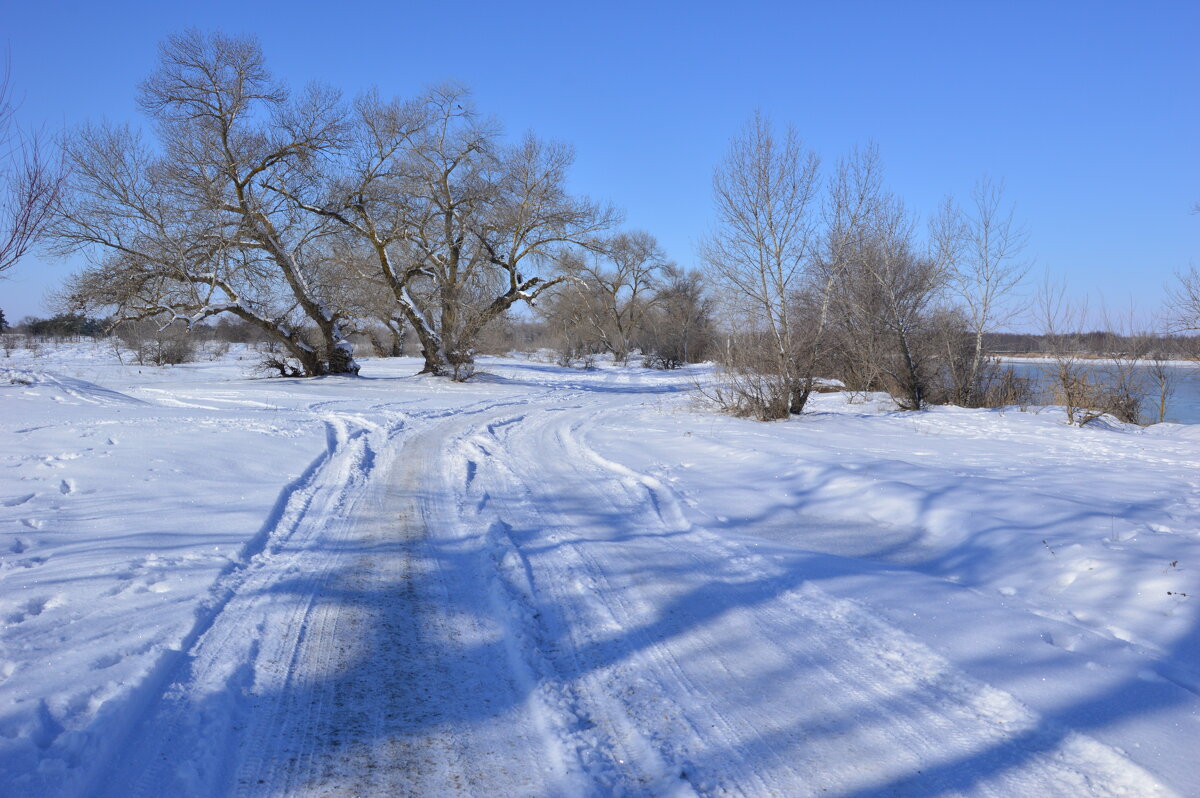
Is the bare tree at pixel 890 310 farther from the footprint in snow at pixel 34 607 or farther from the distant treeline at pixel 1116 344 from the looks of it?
the footprint in snow at pixel 34 607

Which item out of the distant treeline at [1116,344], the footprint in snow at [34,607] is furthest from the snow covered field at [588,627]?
the distant treeline at [1116,344]

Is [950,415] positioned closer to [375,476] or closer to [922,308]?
[922,308]

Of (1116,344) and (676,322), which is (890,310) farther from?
(676,322)

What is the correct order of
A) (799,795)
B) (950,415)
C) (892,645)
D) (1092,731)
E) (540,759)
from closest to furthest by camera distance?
1. (799,795)
2. (540,759)
3. (1092,731)
4. (892,645)
5. (950,415)

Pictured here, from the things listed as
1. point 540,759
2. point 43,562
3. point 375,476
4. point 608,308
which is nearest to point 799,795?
point 540,759

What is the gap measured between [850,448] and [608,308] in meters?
39.7

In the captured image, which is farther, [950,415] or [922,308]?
[922,308]

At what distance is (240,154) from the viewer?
65.2 feet

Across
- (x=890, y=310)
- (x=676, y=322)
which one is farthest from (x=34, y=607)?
(x=676, y=322)

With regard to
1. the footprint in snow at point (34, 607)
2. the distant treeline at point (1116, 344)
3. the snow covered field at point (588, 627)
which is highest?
the distant treeline at point (1116, 344)

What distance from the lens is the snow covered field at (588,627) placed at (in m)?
2.63

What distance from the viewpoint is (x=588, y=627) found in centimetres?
385

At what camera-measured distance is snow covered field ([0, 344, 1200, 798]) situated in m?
2.63

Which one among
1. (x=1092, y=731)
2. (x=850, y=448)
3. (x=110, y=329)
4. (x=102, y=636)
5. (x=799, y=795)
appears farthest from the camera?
(x=110, y=329)
